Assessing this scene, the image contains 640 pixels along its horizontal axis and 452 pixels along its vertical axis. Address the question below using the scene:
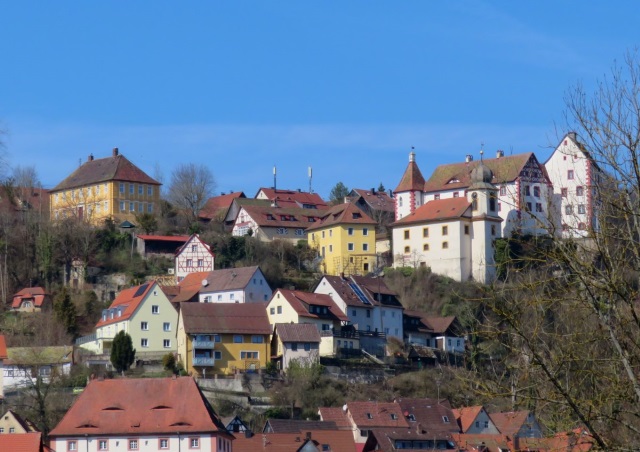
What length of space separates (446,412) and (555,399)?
64.4 metres

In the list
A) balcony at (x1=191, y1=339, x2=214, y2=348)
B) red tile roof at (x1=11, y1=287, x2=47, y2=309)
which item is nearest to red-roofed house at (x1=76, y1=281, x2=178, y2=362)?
balcony at (x1=191, y1=339, x2=214, y2=348)

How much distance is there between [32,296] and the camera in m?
91.3

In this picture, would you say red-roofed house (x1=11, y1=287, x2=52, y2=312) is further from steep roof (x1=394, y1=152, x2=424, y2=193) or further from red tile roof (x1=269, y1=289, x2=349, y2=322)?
steep roof (x1=394, y1=152, x2=424, y2=193)

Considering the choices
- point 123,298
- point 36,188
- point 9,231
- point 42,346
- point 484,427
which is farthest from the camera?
point 36,188

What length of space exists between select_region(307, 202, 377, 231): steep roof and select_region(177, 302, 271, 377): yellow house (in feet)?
63.2

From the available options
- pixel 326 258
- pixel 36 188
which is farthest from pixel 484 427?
pixel 36 188

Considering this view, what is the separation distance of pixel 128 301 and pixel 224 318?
21.3 ft

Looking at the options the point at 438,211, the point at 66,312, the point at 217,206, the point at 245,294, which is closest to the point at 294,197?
the point at 217,206

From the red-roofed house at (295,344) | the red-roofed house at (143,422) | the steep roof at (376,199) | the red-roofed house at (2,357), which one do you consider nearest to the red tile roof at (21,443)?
the red-roofed house at (143,422)

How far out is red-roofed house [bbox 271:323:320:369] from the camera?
82.6 m

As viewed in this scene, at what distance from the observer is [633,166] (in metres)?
14.6

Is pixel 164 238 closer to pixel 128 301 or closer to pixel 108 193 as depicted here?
pixel 108 193

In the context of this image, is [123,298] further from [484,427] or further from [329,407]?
[484,427]

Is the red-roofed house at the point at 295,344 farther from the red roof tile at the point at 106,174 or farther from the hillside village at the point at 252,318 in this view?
the red roof tile at the point at 106,174
